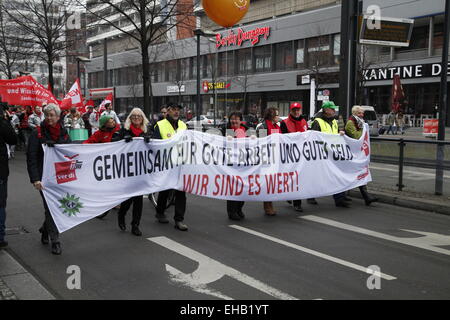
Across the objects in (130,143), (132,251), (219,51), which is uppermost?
(219,51)

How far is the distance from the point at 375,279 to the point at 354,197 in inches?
218

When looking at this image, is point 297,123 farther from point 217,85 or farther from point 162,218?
point 217,85

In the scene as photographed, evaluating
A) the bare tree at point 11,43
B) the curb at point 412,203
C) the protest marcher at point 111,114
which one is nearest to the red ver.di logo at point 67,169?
the protest marcher at point 111,114

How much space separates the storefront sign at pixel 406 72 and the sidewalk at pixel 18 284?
34.2m

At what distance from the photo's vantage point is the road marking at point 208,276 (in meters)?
4.72

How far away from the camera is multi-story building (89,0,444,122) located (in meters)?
37.4

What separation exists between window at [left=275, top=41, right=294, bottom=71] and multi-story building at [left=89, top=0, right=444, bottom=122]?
0.13 feet

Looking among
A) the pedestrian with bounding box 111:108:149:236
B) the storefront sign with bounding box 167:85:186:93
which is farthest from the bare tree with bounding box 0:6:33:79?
the storefront sign with bounding box 167:85:186:93

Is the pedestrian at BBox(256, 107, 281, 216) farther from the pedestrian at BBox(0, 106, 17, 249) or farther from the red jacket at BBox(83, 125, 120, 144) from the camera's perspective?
the pedestrian at BBox(0, 106, 17, 249)

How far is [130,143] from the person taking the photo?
702 centimetres

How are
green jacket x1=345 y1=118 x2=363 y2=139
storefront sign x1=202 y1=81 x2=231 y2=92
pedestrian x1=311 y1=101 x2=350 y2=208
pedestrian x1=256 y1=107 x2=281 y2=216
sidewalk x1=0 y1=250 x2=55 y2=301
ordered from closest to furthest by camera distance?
sidewalk x1=0 y1=250 x2=55 y2=301 < pedestrian x1=256 y1=107 x2=281 y2=216 < pedestrian x1=311 y1=101 x2=350 y2=208 < green jacket x1=345 y1=118 x2=363 y2=139 < storefront sign x1=202 y1=81 x2=231 y2=92

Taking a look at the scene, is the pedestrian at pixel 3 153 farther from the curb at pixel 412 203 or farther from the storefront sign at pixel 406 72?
the storefront sign at pixel 406 72
